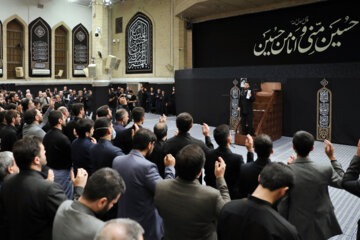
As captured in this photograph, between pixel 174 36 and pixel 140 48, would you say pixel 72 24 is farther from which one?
pixel 174 36

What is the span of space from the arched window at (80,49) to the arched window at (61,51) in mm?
465

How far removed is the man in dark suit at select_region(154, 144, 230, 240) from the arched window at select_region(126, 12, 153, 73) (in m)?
14.0

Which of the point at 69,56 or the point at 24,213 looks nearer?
the point at 24,213

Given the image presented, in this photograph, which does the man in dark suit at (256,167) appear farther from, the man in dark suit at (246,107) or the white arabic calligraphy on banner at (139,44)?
the white arabic calligraphy on banner at (139,44)

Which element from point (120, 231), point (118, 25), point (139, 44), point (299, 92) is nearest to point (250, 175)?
point (120, 231)

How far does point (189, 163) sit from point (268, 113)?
668 cm

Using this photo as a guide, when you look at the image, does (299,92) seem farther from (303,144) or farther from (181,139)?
(303,144)

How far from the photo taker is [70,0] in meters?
17.0

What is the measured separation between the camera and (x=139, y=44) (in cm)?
1591

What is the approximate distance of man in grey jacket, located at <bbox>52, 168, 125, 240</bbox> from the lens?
4.55 ft

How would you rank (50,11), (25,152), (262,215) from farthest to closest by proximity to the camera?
1. (50,11)
2. (25,152)
3. (262,215)

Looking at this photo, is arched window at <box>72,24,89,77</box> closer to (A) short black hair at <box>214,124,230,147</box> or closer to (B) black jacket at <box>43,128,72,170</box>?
(B) black jacket at <box>43,128,72,170</box>

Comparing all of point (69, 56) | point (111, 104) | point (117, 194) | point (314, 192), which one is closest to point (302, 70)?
point (111, 104)

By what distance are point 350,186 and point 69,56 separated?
17574 millimetres
